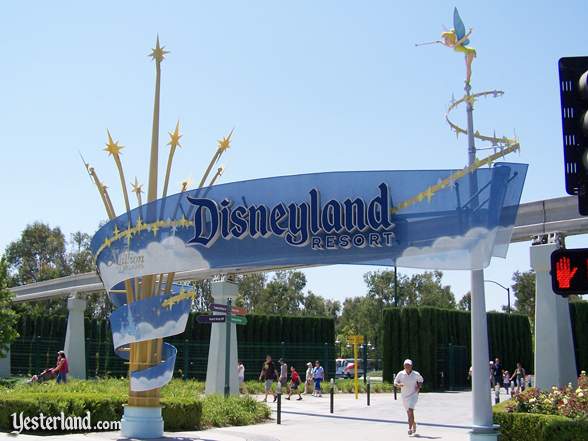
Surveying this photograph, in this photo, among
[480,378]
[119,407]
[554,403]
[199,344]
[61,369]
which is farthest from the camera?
[199,344]

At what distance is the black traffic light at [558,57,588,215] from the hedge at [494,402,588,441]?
9.08 meters

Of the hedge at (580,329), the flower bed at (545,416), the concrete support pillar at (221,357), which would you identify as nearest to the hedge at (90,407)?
the concrete support pillar at (221,357)

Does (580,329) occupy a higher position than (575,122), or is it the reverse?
(575,122)

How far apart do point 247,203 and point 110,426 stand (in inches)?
224

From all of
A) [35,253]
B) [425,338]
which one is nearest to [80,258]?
[35,253]

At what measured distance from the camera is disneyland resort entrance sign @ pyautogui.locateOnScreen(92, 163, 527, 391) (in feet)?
45.9

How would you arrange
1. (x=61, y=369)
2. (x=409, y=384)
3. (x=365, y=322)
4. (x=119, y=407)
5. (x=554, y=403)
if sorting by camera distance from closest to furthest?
(x=554, y=403)
(x=409, y=384)
(x=119, y=407)
(x=61, y=369)
(x=365, y=322)

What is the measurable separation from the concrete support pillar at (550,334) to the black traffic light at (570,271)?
51.1ft

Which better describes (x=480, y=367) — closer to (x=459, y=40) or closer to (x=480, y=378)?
(x=480, y=378)

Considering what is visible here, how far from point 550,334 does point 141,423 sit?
11.2m

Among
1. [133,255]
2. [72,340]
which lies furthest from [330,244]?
[72,340]

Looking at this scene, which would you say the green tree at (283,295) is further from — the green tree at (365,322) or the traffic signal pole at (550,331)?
the traffic signal pole at (550,331)

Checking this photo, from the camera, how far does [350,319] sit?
3285 inches

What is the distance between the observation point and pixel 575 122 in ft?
18.5
